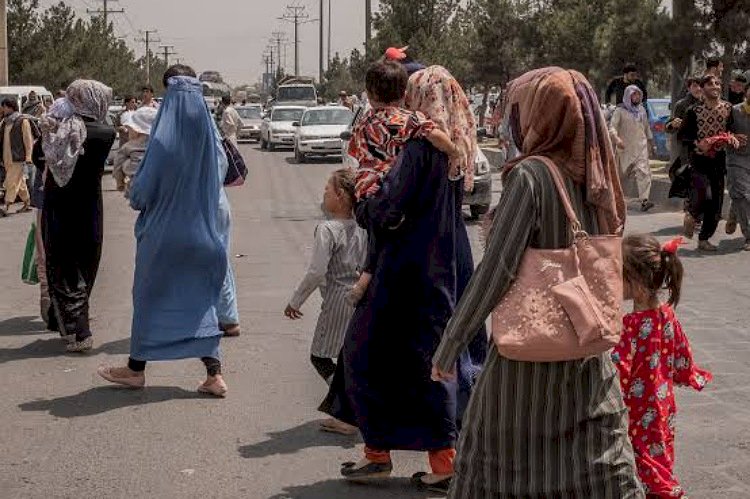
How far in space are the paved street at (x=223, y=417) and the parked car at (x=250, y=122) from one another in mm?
40657

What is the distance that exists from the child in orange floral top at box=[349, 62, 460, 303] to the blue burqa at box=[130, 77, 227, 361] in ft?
6.61

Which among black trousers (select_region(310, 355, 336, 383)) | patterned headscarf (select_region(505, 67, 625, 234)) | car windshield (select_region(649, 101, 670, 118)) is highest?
patterned headscarf (select_region(505, 67, 625, 234))

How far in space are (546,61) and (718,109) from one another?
108 ft

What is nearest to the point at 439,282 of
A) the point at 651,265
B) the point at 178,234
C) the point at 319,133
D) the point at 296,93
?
the point at 651,265

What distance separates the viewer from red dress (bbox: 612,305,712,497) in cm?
502

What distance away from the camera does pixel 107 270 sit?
13.7 meters

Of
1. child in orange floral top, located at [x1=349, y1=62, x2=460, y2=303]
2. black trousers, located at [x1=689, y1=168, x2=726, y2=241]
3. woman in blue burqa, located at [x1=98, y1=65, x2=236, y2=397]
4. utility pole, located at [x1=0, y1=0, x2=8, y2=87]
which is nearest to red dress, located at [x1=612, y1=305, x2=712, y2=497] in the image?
child in orange floral top, located at [x1=349, y1=62, x2=460, y2=303]

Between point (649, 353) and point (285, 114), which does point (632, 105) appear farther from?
point (285, 114)

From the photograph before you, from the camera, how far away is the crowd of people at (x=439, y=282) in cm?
415

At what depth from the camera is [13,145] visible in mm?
21219

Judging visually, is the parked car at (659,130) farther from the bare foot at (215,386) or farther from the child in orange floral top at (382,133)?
the child in orange floral top at (382,133)

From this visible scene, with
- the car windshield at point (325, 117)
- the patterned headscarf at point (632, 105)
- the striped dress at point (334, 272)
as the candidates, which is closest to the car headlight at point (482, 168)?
the patterned headscarf at point (632, 105)

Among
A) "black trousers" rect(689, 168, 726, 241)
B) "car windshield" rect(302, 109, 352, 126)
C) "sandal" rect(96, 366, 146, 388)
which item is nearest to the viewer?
"sandal" rect(96, 366, 146, 388)

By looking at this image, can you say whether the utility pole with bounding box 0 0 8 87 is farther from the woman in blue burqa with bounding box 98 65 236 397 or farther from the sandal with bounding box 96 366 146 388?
the woman in blue burqa with bounding box 98 65 236 397
